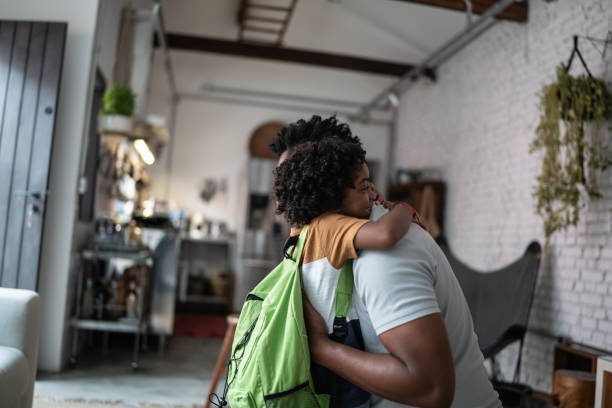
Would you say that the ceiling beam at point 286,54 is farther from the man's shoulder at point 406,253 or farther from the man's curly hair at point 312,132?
the man's shoulder at point 406,253

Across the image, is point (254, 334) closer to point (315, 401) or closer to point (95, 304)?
point (315, 401)

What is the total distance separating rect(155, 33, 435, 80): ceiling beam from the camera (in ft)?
24.3

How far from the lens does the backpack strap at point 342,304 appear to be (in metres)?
1.10

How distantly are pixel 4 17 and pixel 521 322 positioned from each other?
4.53m

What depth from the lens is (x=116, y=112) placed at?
413cm

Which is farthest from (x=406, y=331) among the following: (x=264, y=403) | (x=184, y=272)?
(x=184, y=272)

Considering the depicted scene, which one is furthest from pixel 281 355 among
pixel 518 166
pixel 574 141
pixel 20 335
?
pixel 518 166

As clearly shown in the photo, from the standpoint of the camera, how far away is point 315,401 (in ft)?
3.55

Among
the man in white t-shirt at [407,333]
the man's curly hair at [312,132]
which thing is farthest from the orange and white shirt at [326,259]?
the man's curly hair at [312,132]

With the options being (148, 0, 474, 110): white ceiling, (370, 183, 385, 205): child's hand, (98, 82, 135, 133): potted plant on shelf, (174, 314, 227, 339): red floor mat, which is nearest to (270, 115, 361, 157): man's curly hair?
(370, 183, 385, 205): child's hand

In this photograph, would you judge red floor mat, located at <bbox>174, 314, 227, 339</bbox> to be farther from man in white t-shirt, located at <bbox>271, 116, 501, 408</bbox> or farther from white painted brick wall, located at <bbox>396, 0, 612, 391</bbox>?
man in white t-shirt, located at <bbox>271, 116, 501, 408</bbox>

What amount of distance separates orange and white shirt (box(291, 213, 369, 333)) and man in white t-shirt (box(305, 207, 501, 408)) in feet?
0.08

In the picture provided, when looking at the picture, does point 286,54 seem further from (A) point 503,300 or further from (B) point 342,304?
(B) point 342,304

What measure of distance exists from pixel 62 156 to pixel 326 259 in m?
3.55
